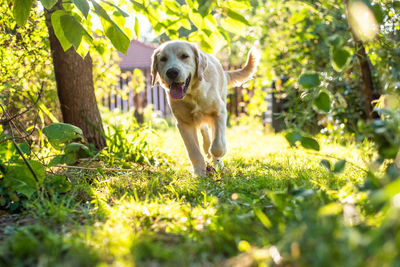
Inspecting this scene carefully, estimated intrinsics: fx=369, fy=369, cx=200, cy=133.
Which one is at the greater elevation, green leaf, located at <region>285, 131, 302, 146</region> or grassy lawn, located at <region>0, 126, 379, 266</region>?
green leaf, located at <region>285, 131, 302, 146</region>

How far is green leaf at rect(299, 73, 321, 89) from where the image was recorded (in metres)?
1.54

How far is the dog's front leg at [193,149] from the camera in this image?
3.61m

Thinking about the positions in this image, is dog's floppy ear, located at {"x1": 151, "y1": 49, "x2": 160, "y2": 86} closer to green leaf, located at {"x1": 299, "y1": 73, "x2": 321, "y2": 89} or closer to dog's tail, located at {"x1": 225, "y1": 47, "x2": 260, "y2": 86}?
dog's tail, located at {"x1": 225, "y1": 47, "x2": 260, "y2": 86}

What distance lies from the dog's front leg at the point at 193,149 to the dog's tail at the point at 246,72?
144 cm

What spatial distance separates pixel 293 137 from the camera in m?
1.61

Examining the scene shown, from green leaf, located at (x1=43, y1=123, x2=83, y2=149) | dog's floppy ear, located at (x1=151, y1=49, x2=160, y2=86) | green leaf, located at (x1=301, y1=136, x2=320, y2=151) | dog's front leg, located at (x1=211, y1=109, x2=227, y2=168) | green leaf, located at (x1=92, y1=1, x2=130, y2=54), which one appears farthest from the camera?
dog's floppy ear, located at (x1=151, y1=49, x2=160, y2=86)

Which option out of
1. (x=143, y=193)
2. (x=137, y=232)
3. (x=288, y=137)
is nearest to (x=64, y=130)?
(x=143, y=193)

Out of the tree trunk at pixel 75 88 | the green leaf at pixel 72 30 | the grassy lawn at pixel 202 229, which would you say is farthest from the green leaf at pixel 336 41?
the tree trunk at pixel 75 88

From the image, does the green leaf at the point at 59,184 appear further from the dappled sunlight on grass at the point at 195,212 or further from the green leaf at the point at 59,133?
the green leaf at the point at 59,133

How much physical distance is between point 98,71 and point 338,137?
3.62m

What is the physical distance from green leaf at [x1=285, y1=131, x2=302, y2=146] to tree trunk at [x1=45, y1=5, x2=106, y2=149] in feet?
9.80

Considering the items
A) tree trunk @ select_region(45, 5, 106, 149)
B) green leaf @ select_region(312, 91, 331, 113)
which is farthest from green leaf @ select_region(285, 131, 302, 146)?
tree trunk @ select_region(45, 5, 106, 149)

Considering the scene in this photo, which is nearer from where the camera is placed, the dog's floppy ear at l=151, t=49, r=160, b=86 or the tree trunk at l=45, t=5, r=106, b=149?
the dog's floppy ear at l=151, t=49, r=160, b=86

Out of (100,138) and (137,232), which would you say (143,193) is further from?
(100,138)
